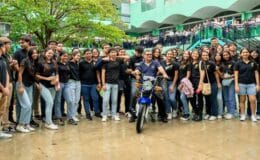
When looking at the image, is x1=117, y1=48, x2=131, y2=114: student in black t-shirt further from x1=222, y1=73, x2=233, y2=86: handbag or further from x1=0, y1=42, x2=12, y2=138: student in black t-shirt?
x1=0, y1=42, x2=12, y2=138: student in black t-shirt

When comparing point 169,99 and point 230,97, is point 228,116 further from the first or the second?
point 169,99

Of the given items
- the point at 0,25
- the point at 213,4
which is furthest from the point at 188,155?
the point at 213,4

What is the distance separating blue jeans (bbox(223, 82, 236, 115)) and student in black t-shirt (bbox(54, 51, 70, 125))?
3545mm

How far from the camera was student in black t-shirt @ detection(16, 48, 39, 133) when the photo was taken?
22.1 ft

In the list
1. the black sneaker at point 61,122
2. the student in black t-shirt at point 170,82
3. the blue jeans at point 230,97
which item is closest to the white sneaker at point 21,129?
the black sneaker at point 61,122

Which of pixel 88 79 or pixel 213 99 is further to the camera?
pixel 88 79

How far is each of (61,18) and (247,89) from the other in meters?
9.24

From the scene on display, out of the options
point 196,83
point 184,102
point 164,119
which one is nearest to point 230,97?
point 196,83

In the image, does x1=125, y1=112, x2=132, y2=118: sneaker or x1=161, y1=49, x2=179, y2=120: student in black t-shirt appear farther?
x1=125, y1=112, x2=132, y2=118: sneaker

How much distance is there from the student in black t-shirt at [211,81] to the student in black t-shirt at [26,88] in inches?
140

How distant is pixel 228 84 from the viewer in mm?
8273

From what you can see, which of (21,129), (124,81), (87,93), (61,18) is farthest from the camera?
(61,18)

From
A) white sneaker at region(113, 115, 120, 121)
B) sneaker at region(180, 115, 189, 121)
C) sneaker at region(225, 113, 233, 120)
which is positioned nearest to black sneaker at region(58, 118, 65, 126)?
white sneaker at region(113, 115, 120, 121)

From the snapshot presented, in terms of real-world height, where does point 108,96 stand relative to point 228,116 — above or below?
above
